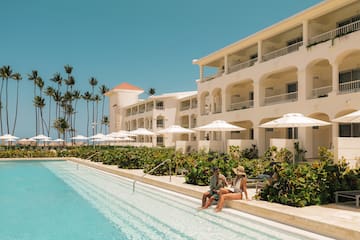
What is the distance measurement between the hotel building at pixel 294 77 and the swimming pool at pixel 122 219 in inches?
185

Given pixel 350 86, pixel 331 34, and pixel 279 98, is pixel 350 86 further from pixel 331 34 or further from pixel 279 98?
pixel 279 98

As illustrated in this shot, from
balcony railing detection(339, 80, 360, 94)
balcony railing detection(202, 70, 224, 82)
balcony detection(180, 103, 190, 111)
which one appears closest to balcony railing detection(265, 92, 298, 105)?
balcony railing detection(339, 80, 360, 94)

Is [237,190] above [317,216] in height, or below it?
above

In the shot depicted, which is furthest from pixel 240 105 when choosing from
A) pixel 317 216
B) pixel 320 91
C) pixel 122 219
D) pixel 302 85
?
pixel 317 216

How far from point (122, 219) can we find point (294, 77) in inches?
780

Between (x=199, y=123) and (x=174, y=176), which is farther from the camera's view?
(x=199, y=123)

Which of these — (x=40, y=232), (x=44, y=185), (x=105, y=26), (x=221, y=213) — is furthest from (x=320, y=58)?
(x=105, y=26)

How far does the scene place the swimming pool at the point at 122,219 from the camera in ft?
26.6

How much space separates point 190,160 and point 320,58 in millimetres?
9567

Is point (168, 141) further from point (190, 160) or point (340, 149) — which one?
point (340, 149)

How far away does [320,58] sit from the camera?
67.6 ft

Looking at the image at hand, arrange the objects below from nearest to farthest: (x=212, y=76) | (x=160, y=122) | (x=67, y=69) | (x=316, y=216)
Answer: (x=316, y=216) < (x=212, y=76) < (x=160, y=122) < (x=67, y=69)

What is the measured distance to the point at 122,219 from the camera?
31.8ft

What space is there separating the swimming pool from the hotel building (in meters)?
4.69
